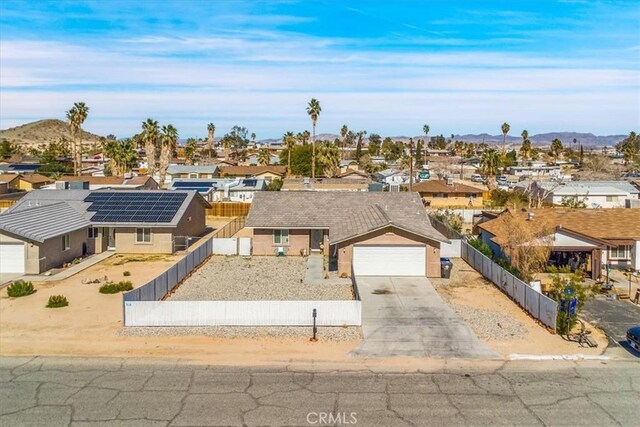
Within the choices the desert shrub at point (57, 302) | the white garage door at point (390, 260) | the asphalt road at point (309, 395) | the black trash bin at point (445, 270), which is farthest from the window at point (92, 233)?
the black trash bin at point (445, 270)

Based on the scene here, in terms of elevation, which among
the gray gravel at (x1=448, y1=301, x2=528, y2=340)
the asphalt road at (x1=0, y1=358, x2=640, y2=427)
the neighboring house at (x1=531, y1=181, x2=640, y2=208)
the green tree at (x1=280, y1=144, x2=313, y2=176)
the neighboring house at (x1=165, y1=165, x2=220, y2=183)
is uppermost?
the green tree at (x1=280, y1=144, x2=313, y2=176)

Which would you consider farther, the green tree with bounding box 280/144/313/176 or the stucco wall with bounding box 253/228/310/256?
the green tree with bounding box 280/144/313/176

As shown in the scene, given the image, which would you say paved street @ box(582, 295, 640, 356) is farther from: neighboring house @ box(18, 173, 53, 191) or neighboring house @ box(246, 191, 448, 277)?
neighboring house @ box(18, 173, 53, 191)

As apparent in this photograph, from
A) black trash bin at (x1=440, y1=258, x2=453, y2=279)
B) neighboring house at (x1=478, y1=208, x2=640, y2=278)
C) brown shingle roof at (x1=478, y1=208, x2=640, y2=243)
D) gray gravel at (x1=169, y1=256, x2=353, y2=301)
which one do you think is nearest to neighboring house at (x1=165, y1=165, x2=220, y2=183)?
gray gravel at (x1=169, y1=256, x2=353, y2=301)

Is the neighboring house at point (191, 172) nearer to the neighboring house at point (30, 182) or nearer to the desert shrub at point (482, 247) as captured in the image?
the neighboring house at point (30, 182)

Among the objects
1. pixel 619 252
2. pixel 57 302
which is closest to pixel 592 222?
pixel 619 252

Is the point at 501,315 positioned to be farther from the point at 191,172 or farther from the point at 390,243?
the point at 191,172
